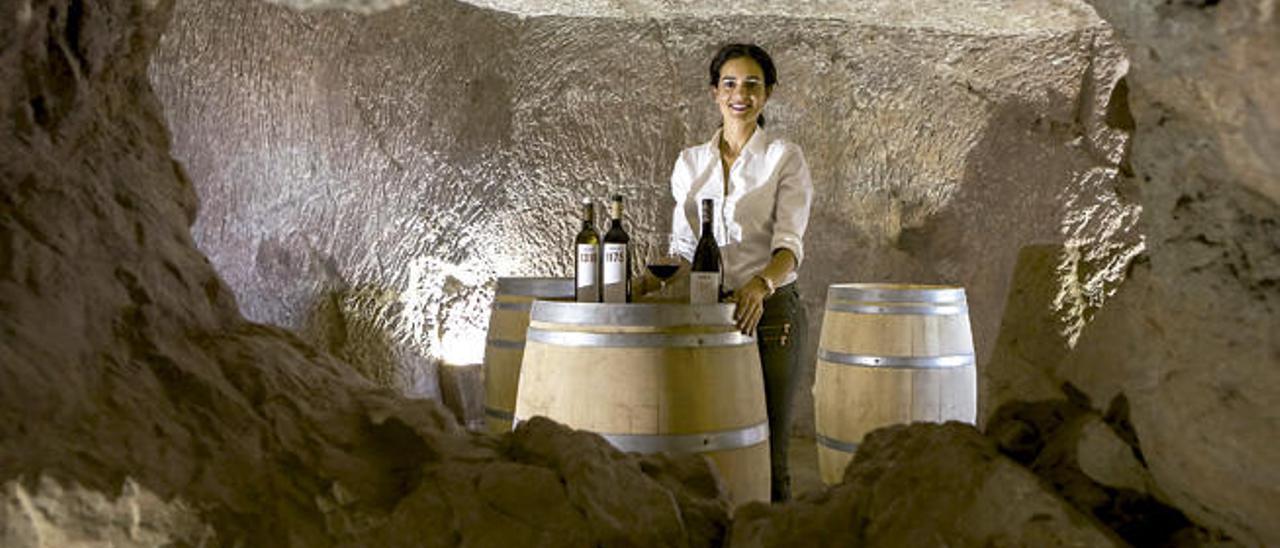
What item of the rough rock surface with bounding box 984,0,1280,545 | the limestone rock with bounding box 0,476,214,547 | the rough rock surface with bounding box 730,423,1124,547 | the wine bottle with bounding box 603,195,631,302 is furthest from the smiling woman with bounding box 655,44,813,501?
the limestone rock with bounding box 0,476,214,547

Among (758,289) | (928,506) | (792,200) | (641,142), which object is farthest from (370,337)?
(928,506)

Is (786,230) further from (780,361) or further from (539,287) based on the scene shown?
(539,287)

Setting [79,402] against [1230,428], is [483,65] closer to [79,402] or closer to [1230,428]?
[79,402]


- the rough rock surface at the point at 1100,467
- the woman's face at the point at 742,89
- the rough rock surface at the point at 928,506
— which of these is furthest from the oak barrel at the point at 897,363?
the rough rock surface at the point at 1100,467

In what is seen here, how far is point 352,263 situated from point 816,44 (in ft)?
9.05

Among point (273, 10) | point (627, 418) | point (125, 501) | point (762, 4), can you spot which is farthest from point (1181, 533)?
point (762, 4)

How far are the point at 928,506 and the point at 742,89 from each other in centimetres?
182

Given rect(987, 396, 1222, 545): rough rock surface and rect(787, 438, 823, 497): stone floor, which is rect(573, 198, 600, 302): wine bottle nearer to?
rect(987, 396, 1222, 545): rough rock surface

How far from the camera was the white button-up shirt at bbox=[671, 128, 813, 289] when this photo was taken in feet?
9.80

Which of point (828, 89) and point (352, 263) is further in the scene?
point (828, 89)

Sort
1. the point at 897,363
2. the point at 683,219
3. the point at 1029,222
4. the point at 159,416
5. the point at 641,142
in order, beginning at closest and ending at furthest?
the point at 159,416, the point at 683,219, the point at 897,363, the point at 1029,222, the point at 641,142

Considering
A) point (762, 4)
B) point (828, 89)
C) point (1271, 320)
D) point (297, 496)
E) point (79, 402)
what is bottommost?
point (297, 496)

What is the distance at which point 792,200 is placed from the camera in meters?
2.99

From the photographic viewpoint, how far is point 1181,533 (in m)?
1.38
